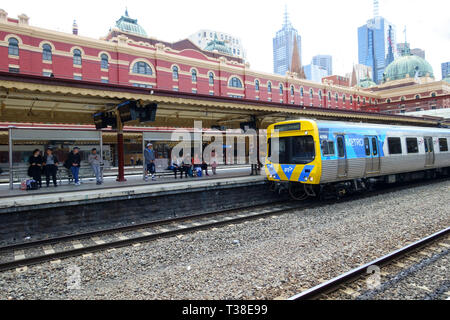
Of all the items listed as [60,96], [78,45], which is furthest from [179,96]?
[78,45]

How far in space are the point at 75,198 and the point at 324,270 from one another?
22.5ft

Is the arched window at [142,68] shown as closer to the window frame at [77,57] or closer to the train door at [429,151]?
the window frame at [77,57]

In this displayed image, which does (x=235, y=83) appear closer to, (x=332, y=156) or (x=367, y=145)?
(x=367, y=145)

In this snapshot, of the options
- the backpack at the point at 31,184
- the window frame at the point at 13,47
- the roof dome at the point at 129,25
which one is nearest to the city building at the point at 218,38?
the roof dome at the point at 129,25

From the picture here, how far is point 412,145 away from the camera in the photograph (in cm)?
1432

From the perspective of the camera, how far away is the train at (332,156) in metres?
10.1

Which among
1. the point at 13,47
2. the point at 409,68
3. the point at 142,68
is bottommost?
the point at 13,47

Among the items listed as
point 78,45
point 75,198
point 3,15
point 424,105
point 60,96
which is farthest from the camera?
point 424,105

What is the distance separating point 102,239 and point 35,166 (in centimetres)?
507

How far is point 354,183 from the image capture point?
11.6 m

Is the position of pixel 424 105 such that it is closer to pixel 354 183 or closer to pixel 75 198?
pixel 354 183

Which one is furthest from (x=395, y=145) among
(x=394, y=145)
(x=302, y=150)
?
(x=302, y=150)

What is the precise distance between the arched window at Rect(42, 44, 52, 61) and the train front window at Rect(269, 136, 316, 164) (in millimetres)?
28684

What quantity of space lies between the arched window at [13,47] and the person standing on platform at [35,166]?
2430 centimetres
